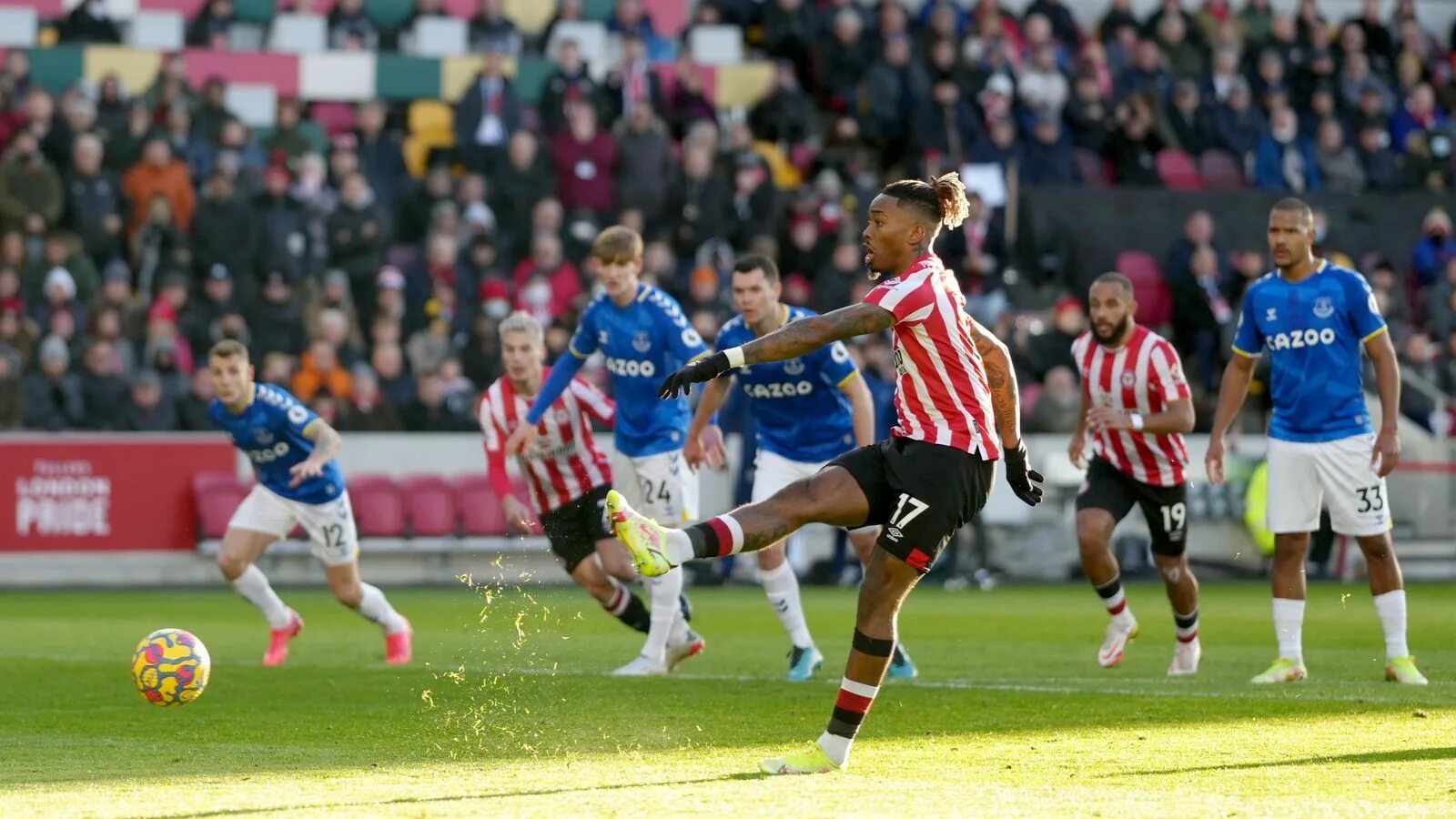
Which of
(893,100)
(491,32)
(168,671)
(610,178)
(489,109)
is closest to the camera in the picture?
(168,671)

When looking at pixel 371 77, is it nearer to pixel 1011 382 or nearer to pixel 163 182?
pixel 163 182

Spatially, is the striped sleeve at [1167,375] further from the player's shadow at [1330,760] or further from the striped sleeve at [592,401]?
the player's shadow at [1330,760]

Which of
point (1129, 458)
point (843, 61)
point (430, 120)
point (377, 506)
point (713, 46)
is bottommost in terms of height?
point (377, 506)

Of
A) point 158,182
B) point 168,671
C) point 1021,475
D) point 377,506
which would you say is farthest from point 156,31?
point 1021,475

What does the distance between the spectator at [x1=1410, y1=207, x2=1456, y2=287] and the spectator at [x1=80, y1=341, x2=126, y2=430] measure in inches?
575

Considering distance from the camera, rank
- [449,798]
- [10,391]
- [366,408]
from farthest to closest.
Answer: [366,408]
[10,391]
[449,798]

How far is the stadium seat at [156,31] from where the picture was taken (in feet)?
84.5

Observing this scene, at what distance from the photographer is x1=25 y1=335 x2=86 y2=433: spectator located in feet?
67.8

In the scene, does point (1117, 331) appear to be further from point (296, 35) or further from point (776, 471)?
point (296, 35)

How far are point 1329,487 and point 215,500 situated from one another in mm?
12586

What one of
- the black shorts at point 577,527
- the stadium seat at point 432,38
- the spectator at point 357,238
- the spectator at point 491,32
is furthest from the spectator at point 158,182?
the black shorts at point 577,527

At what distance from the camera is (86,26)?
25.5m

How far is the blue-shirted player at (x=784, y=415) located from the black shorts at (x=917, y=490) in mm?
3566

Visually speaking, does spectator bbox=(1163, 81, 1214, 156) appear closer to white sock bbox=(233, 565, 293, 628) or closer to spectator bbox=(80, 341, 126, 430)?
spectator bbox=(80, 341, 126, 430)
